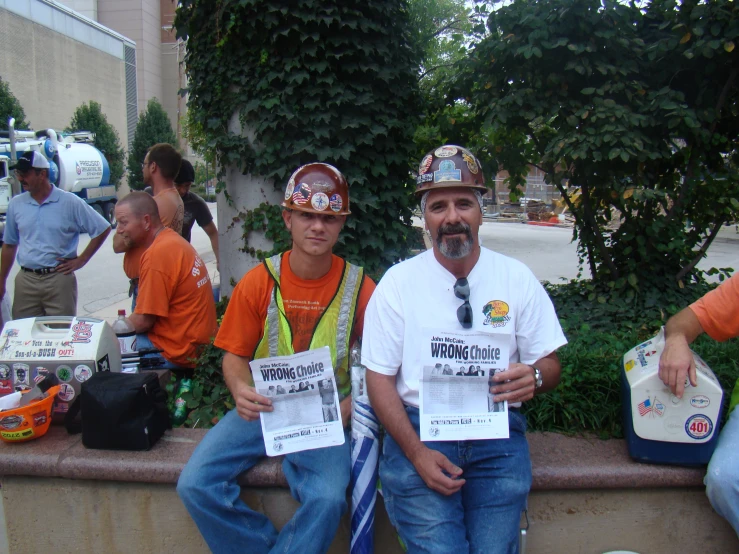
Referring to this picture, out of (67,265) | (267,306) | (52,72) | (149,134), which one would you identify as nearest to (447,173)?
(267,306)

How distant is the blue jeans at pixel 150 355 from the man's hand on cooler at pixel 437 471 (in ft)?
6.35

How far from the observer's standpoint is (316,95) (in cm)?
438

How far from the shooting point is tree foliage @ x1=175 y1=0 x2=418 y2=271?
4281mm

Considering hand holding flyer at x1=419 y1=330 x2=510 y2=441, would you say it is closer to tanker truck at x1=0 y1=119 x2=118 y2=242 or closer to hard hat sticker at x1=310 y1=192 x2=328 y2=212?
hard hat sticker at x1=310 y1=192 x2=328 y2=212

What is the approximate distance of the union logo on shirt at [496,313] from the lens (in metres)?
2.36

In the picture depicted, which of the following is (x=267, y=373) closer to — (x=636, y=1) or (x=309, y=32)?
(x=309, y=32)

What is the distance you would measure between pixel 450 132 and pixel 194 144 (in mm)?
2737

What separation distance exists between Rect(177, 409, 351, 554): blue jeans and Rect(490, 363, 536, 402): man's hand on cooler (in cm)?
70

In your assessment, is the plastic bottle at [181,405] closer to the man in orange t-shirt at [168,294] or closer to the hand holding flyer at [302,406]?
the man in orange t-shirt at [168,294]

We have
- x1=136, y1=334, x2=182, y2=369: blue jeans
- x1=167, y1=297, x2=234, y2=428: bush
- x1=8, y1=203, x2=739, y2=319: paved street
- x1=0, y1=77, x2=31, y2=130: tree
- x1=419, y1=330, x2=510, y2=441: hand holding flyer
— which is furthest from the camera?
x1=0, y1=77, x2=31, y2=130: tree

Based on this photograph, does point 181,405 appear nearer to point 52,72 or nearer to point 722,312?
point 722,312

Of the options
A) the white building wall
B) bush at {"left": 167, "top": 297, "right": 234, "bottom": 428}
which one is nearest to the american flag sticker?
bush at {"left": 167, "top": 297, "right": 234, "bottom": 428}

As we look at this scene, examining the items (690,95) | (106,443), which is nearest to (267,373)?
(106,443)

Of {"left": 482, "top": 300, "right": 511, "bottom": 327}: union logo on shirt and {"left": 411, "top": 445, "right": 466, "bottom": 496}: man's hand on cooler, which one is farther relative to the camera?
{"left": 482, "top": 300, "right": 511, "bottom": 327}: union logo on shirt
